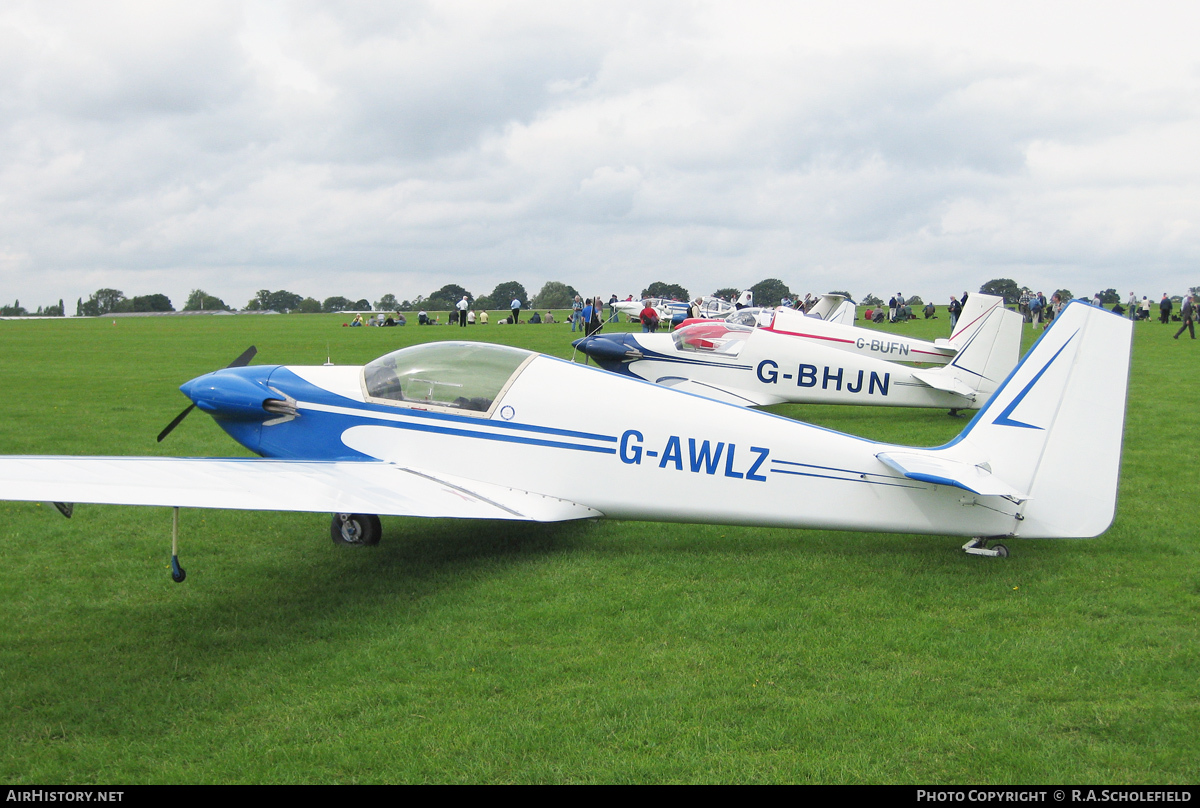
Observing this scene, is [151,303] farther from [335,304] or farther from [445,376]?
[445,376]

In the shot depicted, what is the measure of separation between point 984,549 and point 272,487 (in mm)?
4984

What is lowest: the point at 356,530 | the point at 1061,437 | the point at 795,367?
the point at 356,530

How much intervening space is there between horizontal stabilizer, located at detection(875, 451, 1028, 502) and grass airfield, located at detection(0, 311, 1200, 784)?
683 millimetres

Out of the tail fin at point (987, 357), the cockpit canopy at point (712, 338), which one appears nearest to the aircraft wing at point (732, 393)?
the cockpit canopy at point (712, 338)

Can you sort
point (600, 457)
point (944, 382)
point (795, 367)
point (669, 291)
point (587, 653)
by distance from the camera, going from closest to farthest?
point (587, 653) < point (600, 457) < point (795, 367) < point (944, 382) < point (669, 291)

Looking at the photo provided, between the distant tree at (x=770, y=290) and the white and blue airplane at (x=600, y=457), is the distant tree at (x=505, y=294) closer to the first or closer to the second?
the distant tree at (x=770, y=290)

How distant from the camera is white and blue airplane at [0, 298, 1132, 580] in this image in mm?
5656

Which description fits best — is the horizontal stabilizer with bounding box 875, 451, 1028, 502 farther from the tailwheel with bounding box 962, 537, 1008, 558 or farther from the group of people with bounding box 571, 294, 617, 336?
the group of people with bounding box 571, 294, 617, 336

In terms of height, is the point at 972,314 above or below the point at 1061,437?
above

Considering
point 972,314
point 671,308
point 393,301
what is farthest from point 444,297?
point 972,314

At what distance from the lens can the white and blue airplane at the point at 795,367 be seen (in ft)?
44.6

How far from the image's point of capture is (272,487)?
5723 mm

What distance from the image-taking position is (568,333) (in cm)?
3947
